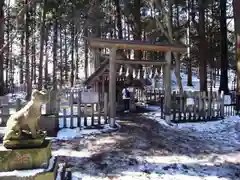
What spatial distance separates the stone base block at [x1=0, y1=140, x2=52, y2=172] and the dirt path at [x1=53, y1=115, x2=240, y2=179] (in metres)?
1.58

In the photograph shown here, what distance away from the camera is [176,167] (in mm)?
6113

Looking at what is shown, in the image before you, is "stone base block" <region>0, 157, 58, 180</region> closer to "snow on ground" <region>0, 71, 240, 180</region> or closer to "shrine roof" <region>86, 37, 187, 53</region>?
"snow on ground" <region>0, 71, 240, 180</region>

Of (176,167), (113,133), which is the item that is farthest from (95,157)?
(113,133)

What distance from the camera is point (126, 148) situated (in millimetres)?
7449

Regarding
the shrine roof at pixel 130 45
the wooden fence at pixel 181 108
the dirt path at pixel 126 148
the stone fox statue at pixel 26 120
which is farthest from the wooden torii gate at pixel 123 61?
the stone fox statue at pixel 26 120

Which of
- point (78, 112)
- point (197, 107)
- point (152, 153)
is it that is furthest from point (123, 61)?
point (152, 153)

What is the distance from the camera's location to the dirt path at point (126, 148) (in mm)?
6146

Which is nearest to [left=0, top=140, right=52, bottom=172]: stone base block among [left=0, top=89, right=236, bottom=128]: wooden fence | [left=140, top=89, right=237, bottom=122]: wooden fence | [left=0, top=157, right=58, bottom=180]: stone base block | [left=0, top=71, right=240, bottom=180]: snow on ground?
[left=0, top=157, right=58, bottom=180]: stone base block

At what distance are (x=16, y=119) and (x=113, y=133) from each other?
512 cm

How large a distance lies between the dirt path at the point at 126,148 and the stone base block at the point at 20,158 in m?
1.58

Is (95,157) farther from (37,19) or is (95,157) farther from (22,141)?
(37,19)

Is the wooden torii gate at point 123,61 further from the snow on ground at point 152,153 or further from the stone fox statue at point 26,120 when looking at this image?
the stone fox statue at point 26,120

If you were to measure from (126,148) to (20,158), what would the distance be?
3642 millimetres

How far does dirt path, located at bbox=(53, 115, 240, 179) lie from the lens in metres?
6.15
